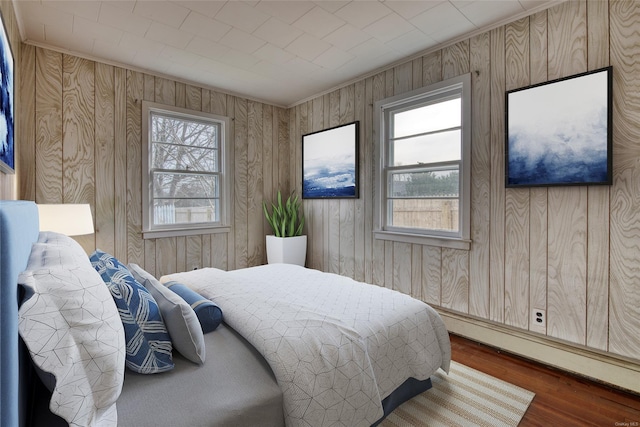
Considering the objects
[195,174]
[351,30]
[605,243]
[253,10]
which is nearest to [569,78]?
[605,243]

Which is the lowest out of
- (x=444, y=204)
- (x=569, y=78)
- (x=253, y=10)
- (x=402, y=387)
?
(x=402, y=387)

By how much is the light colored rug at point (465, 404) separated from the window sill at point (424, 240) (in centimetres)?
98

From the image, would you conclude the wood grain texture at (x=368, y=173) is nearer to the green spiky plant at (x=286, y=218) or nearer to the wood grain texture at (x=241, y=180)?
the green spiky plant at (x=286, y=218)

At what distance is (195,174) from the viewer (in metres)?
3.58

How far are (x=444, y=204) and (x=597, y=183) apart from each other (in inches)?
41.0

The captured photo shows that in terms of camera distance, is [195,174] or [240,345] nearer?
[240,345]

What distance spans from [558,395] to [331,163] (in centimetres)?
283

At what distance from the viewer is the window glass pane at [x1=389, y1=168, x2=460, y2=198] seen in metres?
2.74

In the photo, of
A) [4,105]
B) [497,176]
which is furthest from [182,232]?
[497,176]

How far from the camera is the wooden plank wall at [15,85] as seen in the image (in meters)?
1.83

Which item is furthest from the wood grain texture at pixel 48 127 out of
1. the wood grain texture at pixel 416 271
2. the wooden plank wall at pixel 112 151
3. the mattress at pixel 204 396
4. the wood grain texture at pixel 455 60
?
the wood grain texture at pixel 455 60

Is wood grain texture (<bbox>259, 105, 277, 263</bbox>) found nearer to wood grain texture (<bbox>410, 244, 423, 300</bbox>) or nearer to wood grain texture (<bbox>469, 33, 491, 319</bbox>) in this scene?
wood grain texture (<bbox>410, 244, 423, 300</bbox>)

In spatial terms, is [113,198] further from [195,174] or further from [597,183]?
[597,183]

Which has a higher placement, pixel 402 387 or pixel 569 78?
pixel 569 78
